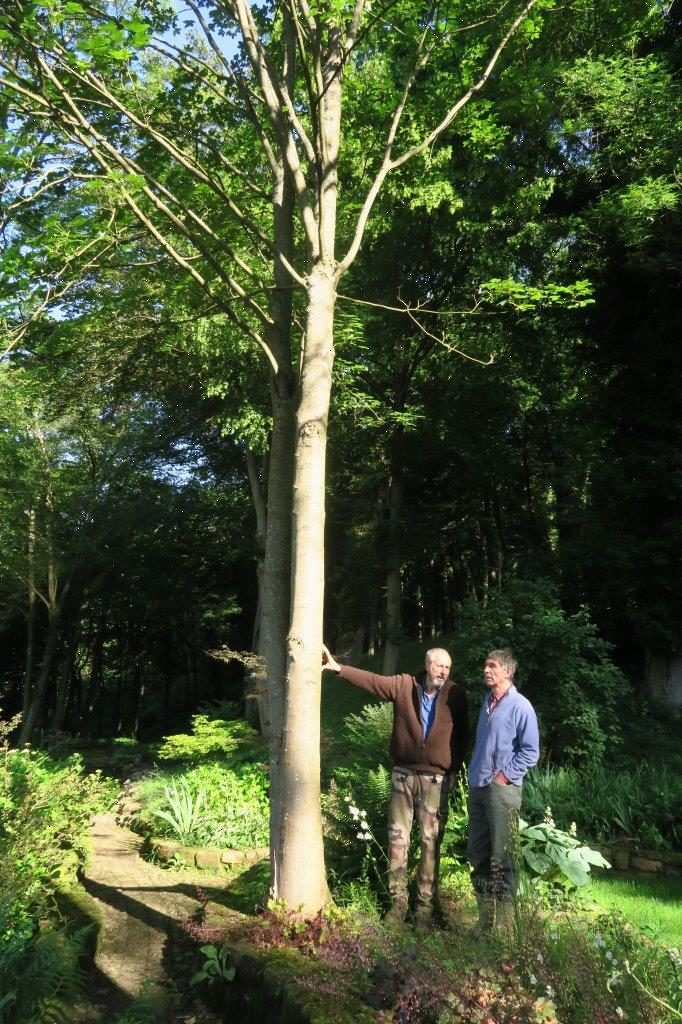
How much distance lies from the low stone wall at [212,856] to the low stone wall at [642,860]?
284cm

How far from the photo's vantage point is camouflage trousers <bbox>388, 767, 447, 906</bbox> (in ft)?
15.4

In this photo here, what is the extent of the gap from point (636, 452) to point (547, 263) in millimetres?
3970

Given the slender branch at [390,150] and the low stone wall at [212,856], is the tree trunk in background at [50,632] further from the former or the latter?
the slender branch at [390,150]

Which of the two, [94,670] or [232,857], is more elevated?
[94,670]

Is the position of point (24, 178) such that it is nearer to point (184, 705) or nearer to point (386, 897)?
point (386, 897)

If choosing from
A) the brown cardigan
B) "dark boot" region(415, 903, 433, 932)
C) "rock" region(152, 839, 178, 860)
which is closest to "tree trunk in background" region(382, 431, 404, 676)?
"rock" region(152, 839, 178, 860)

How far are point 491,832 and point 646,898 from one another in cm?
195

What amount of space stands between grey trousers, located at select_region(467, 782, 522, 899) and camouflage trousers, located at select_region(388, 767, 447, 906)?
219mm

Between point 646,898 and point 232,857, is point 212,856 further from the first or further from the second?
point 646,898

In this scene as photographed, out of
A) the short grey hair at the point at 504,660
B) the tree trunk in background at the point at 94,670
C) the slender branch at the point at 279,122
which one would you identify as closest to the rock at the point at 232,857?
the short grey hair at the point at 504,660

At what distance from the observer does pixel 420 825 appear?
481 cm

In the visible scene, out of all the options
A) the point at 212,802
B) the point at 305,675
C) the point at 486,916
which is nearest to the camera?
the point at 486,916

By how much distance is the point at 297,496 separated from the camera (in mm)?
4691

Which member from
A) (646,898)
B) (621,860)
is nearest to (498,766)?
(646,898)
